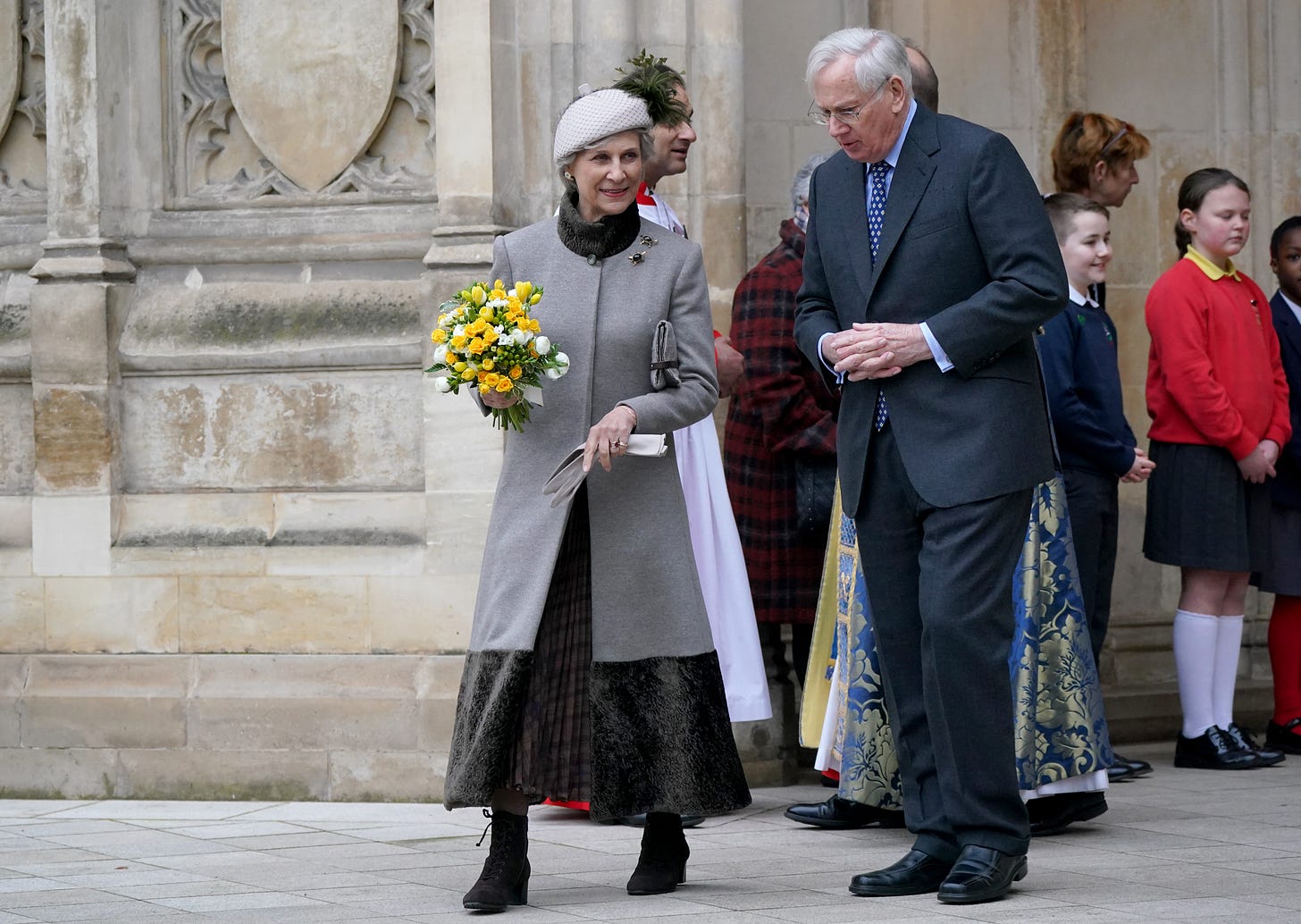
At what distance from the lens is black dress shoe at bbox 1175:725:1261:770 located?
7191mm

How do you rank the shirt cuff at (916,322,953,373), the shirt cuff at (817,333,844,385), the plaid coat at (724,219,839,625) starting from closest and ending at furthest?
1. the shirt cuff at (916,322,953,373)
2. the shirt cuff at (817,333,844,385)
3. the plaid coat at (724,219,839,625)

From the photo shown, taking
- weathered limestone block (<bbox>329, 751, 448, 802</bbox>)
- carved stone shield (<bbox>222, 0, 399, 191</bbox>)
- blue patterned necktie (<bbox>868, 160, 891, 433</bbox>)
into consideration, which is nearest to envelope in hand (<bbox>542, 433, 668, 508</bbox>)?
blue patterned necktie (<bbox>868, 160, 891, 433</bbox>)

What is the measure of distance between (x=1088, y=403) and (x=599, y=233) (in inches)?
101

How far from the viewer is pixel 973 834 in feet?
15.6

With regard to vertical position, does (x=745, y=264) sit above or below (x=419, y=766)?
above

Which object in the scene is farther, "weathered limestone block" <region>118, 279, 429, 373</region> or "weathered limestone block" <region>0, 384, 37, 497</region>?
"weathered limestone block" <region>0, 384, 37, 497</region>

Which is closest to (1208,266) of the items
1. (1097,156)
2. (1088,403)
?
(1097,156)

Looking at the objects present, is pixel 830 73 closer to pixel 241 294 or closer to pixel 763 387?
pixel 763 387

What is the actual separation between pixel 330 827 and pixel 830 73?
291cm

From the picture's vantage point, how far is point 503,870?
15.7 ft

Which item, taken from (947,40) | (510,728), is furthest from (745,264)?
(510,728)

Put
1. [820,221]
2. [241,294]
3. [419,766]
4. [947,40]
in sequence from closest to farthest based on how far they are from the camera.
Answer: [820,221] < [419,766] < [241,294] < [947,40]

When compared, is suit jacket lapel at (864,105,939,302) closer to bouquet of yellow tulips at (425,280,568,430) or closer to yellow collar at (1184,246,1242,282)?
bouquet of yellow tulips at (425,280,568,430)

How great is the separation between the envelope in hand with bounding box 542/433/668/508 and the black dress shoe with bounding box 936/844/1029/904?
Answer: 1191 millimetres
